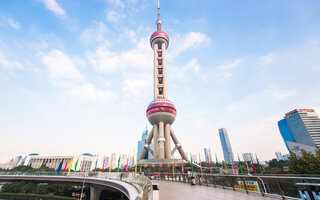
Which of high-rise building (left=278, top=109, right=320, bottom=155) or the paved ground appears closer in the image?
the paved ground

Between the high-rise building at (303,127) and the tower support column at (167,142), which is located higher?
the high-rise building at (303,127)

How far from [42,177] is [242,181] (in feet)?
150

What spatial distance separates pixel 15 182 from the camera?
144 feet

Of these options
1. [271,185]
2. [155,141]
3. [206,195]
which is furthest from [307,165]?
[155,141]

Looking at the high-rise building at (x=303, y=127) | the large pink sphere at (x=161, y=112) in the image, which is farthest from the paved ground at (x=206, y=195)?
the high-rise building at (x=303, y=127)

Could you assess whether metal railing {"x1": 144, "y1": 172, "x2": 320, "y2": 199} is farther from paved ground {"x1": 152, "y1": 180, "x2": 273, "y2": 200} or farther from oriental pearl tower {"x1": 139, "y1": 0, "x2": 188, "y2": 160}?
oriental pearl tower {"x1": 139, "y1": 0, "x2": 188, "y2": 160}

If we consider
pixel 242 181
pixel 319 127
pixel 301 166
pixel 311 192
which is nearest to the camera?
pixel 311 192

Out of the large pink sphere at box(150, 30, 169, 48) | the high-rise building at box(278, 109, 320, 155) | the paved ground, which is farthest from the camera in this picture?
the high-rise building at box(278, 109, 320, 155)

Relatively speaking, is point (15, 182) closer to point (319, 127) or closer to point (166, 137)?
point (166, 137)

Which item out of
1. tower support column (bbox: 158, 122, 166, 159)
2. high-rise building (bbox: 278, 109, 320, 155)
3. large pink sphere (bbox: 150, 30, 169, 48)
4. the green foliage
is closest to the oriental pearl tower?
tower support column (bbox: 158, 122, 166, 159)

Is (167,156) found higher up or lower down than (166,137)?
lower down

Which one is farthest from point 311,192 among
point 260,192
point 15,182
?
point 15,182

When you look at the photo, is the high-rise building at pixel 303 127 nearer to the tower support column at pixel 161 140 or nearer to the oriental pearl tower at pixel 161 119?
the oriental pearl tower at pixel 161 119

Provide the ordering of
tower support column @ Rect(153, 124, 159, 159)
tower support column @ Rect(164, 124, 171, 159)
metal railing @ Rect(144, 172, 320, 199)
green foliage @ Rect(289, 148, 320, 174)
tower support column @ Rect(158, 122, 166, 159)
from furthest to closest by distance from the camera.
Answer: tower support column @ Rect(164, 124, 171, 159) → tower support column @ Rect(153, 124, 159, 159) → tower support column @ Rect(158, 122, 166, 159) → green foliage @ Rect(289, 148, 320, 174) → metal railing @ Rect(144, 172, 320, 199)
